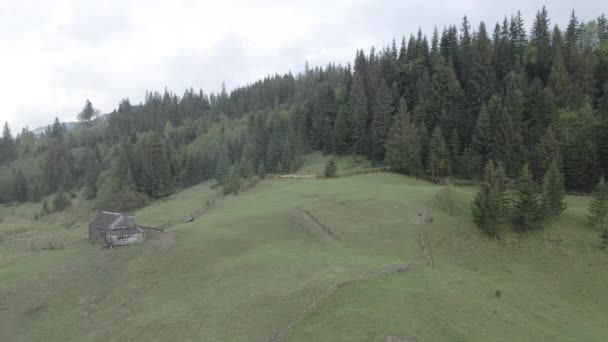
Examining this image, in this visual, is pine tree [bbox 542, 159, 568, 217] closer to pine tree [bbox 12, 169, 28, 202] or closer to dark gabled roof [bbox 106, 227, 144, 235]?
dark gabled roof [bbox 106, 227, 144, 235]

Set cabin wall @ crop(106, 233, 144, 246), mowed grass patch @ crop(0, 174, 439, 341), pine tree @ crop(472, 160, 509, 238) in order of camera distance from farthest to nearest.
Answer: cabin wall @ crop(106, 233, 144, 246) → pine tree @ crop(472, 160, 509, 238) → mowed grass patch @ crop(0, 174, 439, 341)

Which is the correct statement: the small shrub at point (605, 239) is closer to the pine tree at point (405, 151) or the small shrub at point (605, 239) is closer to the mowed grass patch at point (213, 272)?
the mowed grass patch at point (213, 272)

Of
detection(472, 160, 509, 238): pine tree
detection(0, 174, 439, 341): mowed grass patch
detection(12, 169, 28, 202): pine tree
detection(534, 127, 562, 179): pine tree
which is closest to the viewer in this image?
detection(0, 174, 439, 341): mowed grass patch

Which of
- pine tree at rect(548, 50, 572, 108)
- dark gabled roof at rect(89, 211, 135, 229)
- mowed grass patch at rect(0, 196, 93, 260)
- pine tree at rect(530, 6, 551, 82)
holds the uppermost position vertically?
pine tree at rect(530, 6, 551, 82)

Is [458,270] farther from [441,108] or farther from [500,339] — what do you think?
[441,108]

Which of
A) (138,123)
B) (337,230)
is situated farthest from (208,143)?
(337,230)

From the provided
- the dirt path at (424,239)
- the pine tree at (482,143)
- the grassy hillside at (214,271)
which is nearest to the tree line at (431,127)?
the pine tree at (482,143)

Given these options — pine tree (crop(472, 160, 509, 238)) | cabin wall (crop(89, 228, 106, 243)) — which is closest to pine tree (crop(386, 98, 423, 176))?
pine tree (crop(472, 160, 509, 238))
